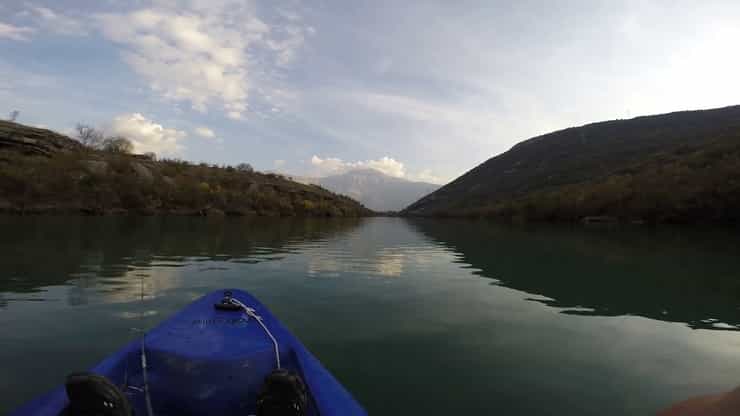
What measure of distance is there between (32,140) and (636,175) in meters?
129

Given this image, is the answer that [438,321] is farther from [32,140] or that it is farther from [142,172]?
[32,140]

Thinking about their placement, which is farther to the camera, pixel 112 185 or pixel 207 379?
pixel 112 185

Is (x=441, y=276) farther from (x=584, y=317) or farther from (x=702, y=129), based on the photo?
(x=702, y=129)

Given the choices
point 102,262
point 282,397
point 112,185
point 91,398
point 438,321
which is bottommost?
point 438,321

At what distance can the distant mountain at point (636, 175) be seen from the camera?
63.5 metres

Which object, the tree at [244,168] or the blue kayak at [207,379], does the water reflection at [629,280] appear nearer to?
the blue kayak at [207,379]

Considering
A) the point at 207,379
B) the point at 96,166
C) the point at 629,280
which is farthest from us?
the point at 96,166

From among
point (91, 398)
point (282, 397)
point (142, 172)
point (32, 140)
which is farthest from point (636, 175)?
point (32, 140)

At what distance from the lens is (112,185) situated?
6862 cm

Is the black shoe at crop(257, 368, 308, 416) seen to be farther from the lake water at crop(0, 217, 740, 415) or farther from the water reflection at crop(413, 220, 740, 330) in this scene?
the water reflection at crop(413, 220, 740, 330)

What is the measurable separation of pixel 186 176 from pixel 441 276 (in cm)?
8591

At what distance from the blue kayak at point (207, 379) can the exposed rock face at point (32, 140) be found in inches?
3543

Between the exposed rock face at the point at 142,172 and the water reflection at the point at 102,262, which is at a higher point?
the exposed rock face at the point at 142,172

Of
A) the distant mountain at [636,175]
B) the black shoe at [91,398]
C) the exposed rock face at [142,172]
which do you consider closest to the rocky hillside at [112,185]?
the exposed rock face at [142,172]
